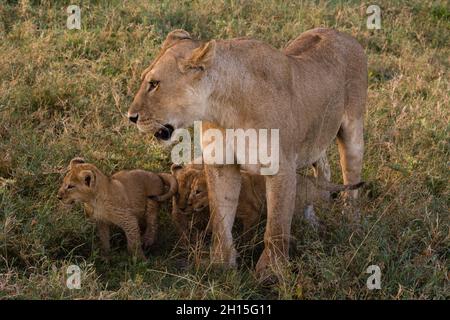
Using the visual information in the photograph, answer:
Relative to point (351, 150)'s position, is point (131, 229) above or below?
below

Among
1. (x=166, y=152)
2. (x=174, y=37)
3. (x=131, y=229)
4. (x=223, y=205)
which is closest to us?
(x=174, y=37)

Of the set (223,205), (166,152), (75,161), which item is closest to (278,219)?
(223,205)

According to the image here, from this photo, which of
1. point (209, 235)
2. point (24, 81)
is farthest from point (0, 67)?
point (209, 235)

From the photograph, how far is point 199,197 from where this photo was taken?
575 centimetres

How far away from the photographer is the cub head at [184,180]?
19.0 feet

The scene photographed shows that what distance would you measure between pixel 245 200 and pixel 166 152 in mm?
1050

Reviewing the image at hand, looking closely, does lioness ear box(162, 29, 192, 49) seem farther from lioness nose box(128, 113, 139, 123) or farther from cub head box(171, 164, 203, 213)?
cub head box(171, 164, 203, 213)

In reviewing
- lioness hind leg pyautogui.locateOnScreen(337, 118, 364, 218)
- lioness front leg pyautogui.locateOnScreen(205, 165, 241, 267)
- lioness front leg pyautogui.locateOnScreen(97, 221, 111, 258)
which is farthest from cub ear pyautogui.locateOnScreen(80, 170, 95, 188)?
lioness hind leg pyautogui.locateOnScreen(337, 118, 364, 218)

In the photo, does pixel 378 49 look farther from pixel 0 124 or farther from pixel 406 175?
pixel 0 124

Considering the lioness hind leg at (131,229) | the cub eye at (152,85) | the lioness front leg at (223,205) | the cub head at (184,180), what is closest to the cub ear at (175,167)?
the cub head at (184,180)

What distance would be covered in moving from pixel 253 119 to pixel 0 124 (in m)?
2.37

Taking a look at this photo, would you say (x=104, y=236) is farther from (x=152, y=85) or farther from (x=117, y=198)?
(x=152, y=85)

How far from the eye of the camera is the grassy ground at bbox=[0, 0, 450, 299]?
490 centimetres

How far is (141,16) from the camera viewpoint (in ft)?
27.8
